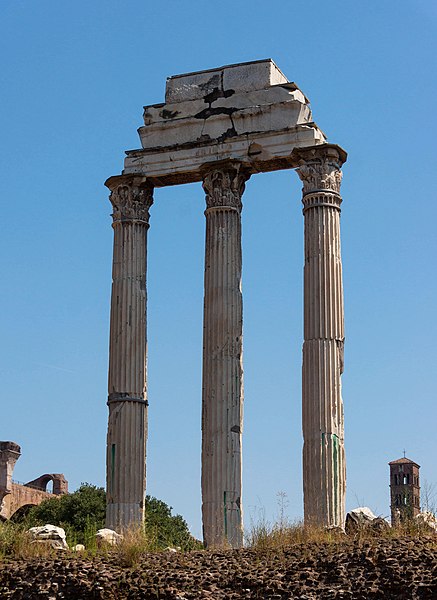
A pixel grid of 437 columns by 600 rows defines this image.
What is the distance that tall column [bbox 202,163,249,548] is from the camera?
22078 millimetres

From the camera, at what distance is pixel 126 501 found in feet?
74.6

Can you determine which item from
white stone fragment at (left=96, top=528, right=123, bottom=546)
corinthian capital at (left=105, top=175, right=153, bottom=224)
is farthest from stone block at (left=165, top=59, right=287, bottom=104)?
white stone fragment at (left=96, top=528, right=123, bottom=546)

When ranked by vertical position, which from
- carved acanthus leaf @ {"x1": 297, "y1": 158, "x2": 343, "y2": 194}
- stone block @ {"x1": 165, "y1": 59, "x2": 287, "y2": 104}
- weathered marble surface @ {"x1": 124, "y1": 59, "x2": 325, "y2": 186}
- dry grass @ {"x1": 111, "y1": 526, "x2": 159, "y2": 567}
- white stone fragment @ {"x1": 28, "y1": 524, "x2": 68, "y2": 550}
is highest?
stone block @ {"x1": 165, "y1": 59, "x2": 287, "y2": 104}

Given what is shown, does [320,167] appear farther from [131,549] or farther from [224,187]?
[131,549]

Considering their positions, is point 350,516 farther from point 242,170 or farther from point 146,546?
point 242,170

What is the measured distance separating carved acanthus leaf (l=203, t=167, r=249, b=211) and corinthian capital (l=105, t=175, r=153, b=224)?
1.30 m

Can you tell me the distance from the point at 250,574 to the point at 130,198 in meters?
9.34

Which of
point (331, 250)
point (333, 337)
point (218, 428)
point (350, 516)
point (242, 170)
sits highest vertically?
point (242, 170)

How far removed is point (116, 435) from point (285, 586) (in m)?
7.15

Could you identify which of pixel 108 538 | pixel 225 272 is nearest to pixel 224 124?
pixel 225 272

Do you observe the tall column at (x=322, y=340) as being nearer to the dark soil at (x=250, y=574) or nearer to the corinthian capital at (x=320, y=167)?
the corinthian capital at (x=320, y=167)

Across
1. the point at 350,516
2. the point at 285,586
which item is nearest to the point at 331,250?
the point at 350,516

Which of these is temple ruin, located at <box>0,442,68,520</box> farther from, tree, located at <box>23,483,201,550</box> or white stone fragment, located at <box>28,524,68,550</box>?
white stone fragment, located at <box>28,524,68,550</box>

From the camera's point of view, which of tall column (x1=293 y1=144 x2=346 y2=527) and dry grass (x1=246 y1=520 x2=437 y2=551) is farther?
tall column (x1=293 y1=144 x2=346 y2=527)
